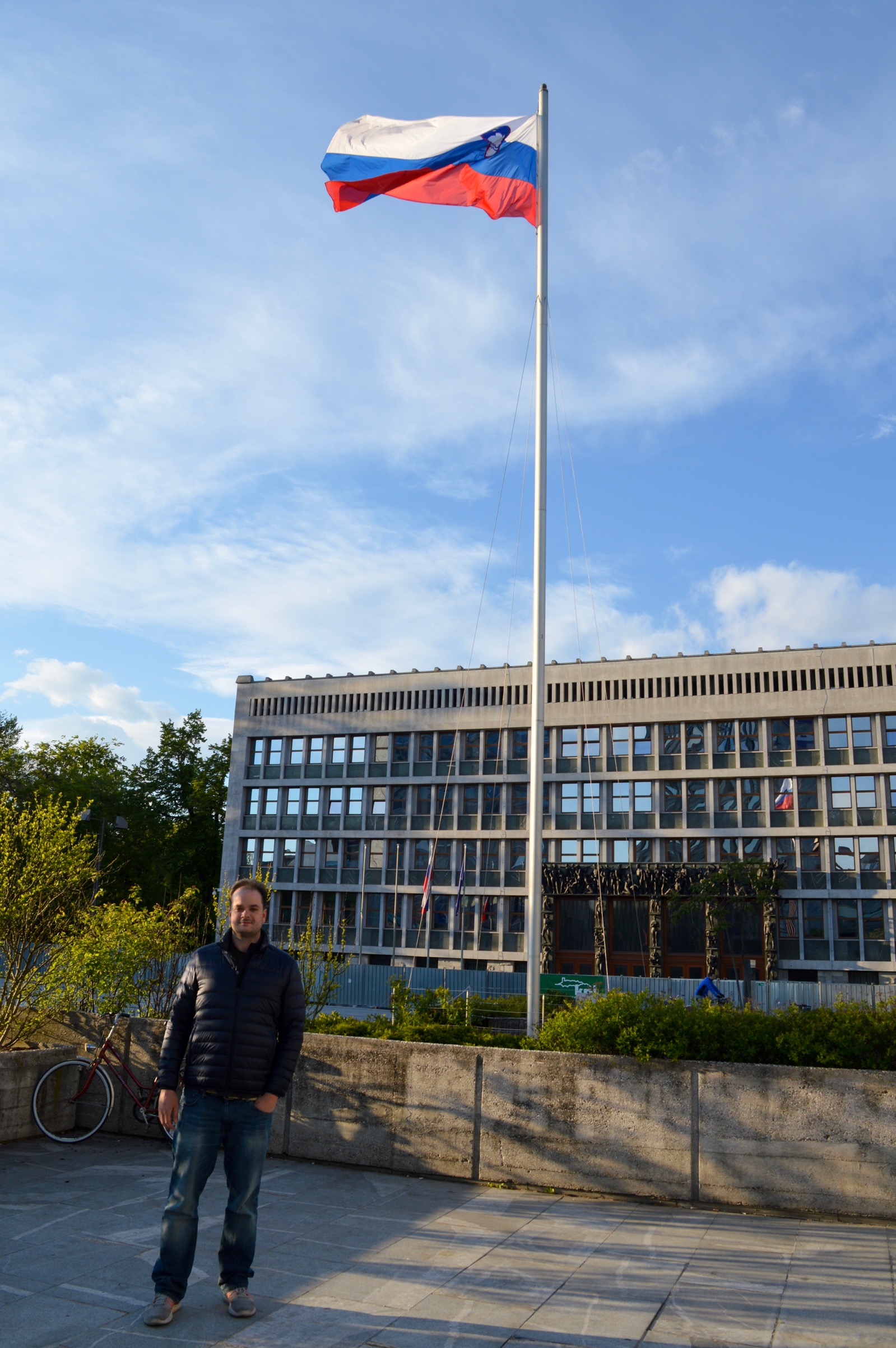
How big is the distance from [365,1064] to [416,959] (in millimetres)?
44950

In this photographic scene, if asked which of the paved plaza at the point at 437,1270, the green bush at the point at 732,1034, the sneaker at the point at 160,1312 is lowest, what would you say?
the paved plaza at the point at 437,1270

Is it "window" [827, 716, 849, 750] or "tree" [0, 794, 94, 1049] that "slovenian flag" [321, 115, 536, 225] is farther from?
"window" [827, 716, 849, 750]

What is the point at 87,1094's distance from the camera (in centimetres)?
1066

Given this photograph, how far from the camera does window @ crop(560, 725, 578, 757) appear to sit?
53750 mm

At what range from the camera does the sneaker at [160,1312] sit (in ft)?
17.7

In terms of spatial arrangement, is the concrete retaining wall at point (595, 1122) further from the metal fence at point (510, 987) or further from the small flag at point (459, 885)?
the small flag at point (459, 885)

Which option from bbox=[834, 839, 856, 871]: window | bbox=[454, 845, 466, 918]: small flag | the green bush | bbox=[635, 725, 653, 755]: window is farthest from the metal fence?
the green bush

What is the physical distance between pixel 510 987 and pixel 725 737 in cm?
1770

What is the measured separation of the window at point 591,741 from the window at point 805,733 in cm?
978

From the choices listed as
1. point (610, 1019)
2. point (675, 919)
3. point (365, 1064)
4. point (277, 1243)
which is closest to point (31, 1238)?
point (277, 1243)

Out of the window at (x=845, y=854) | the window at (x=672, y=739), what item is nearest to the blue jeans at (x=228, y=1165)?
the window at (x=845, y=854)

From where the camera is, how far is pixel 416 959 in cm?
5353

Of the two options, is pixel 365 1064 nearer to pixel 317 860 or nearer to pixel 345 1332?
pixel 345 1332

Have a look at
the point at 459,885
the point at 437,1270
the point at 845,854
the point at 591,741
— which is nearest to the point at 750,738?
the point at 845,854
